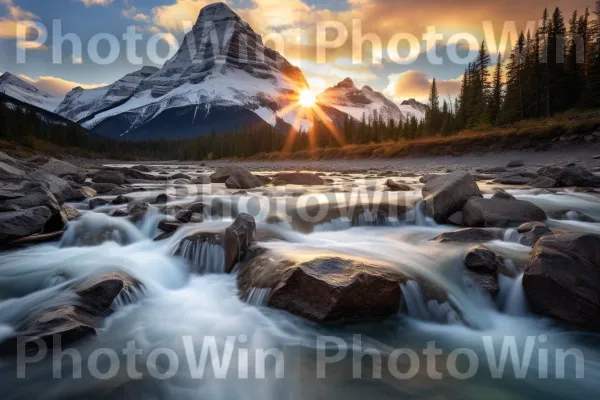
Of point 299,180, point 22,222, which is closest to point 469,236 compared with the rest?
point 22,222

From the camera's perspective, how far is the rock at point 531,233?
6.88 meters

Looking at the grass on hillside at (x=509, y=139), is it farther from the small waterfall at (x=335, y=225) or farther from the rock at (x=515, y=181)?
the small waterfall at (x=335, y=225)

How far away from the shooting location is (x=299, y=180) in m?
19.4

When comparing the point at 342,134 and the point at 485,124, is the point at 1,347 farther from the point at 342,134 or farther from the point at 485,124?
the point at 342,134

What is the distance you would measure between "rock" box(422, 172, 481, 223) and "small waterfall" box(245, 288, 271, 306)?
6118 mm

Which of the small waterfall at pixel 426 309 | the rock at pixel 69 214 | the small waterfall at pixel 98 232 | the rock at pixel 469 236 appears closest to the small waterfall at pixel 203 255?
the small waterfall at pixel 98 232

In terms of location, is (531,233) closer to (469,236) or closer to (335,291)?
(469,236)

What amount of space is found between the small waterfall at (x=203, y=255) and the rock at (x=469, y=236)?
4679 millimetres

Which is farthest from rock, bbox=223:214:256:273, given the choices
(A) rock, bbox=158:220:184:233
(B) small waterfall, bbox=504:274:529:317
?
(B) small waterfall, bbox=504:274:529:317

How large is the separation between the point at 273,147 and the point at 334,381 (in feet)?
285

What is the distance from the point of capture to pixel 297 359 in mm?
4023

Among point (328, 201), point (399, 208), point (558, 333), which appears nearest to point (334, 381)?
point (558, 333)

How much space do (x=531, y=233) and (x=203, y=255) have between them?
22.3ft

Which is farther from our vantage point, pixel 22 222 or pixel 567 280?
pixel 22 222
